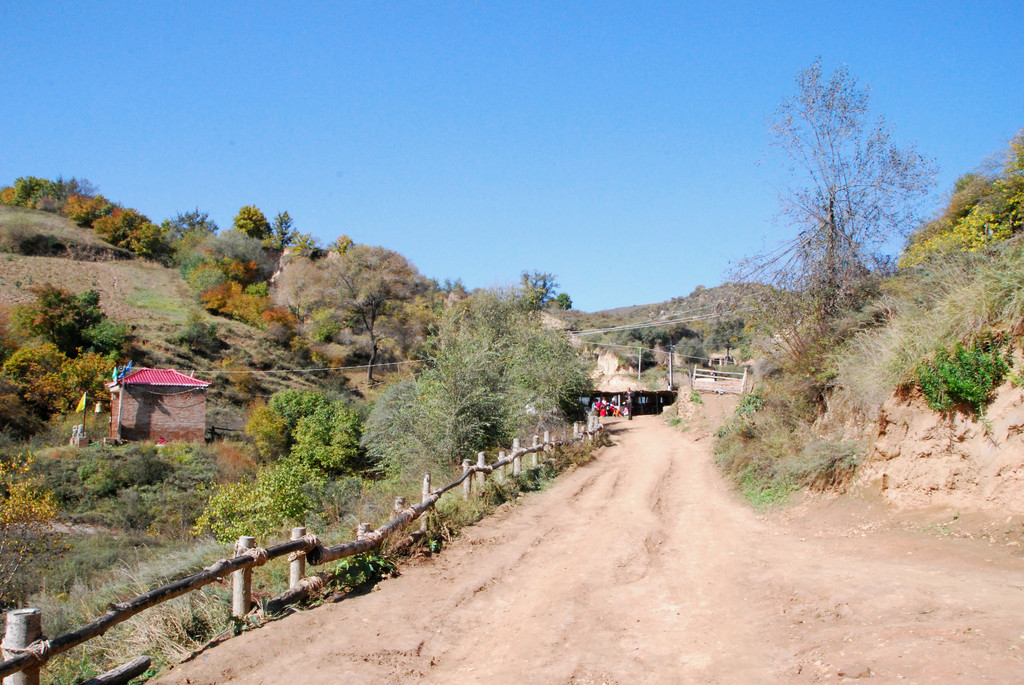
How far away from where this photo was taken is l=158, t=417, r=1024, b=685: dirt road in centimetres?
564

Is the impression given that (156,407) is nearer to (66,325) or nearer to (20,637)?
(66,325)

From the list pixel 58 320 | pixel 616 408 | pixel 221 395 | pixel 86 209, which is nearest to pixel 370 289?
pixel 221 395

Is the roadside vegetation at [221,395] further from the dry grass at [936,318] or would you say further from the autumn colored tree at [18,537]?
the dry grass at [936,318]

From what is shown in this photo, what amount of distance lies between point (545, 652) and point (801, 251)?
14.9 metres

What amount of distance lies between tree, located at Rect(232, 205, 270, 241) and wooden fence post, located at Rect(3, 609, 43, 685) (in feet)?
270

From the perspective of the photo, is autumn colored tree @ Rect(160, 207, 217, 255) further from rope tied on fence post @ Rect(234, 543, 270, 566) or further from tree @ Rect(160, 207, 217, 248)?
rope tied on fence post @ Rect(234, 543, 270, 566)

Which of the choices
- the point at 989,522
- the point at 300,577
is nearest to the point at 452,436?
the point at 300,577

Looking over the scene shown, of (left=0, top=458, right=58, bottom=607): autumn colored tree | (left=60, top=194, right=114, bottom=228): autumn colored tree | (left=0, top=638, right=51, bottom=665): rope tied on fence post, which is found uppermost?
(left=60, top=194, right=114, bottom=228): autumn colored tree

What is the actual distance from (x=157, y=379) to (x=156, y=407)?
1582 mm

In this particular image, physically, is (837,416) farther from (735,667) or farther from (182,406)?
(182,406)

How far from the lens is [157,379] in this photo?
35.4 m

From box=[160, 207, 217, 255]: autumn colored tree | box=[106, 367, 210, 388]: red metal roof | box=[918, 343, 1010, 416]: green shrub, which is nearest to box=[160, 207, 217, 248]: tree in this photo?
box=[160, 207, 217, 255]: autumn colored tree

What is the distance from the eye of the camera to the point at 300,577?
7758 millimetres

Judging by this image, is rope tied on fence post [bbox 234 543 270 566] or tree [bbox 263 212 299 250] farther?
tree [bbox 263 212 299 250]
